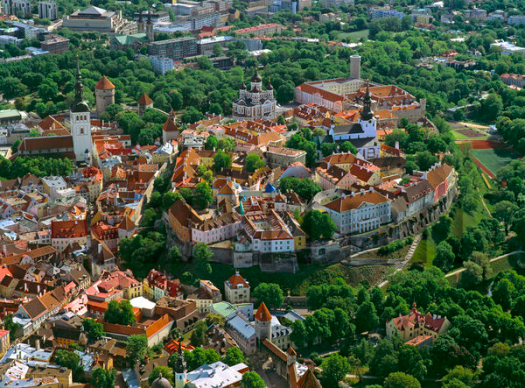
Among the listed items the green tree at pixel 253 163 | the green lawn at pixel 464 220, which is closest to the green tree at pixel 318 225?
the green tree at pixel 253 163

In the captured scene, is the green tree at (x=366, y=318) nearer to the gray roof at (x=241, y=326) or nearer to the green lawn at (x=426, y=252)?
the gray roof at (x=241, y=326)

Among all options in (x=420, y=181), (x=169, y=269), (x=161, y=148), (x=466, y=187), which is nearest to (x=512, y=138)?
(x=466, y=187)

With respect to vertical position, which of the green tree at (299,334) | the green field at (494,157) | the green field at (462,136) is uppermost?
the green tree at (299,334)

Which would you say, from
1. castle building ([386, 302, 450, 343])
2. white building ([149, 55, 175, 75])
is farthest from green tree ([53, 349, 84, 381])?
white building ([149, 55, 175, 75])

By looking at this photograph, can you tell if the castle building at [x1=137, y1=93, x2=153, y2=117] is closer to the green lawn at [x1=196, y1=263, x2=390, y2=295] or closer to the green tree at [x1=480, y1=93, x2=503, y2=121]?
the green lawn at [x1=196, y1=263, x2=390, y2=295]

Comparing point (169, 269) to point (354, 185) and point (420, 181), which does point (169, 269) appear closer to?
point (354, 185)

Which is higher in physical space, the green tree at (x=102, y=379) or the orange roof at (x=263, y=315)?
the orange roof at (x=263, y=315)
